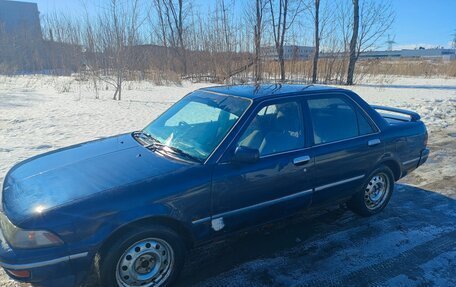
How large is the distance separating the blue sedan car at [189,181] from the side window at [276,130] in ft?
0.04

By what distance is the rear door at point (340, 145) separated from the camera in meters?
3.32

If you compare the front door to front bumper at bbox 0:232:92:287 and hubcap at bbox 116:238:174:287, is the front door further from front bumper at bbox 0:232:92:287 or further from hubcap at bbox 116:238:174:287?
front bumper at bbox 0:232:92:287

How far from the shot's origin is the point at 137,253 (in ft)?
7.98

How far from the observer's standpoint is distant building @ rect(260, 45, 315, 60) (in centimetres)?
1902

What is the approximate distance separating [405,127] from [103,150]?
12.5 ft

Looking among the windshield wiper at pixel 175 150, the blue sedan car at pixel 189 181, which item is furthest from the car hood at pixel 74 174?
the windshield wiper at pixel 175 150

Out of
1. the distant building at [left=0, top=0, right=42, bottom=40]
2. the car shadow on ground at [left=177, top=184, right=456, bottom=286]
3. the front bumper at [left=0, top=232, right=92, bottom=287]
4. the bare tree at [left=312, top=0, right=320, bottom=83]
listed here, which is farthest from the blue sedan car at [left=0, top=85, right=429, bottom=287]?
the distant building at [left=0, top=0, right=42, bottom=40]

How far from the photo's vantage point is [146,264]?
249 centimetres

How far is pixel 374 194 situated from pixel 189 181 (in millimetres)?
2658

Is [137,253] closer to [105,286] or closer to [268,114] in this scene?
[105,286]

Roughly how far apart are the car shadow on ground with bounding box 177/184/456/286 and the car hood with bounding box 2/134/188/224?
1080mm

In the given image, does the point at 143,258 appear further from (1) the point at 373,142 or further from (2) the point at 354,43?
(2) the point at 354,43

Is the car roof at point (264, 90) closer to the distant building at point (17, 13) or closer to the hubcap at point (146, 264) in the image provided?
the hubcap at point (146, 264)

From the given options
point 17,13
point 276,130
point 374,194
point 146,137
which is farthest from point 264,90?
point 17,13
